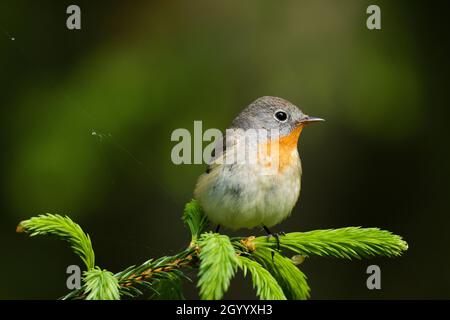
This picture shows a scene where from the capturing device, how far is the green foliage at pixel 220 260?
243 cm

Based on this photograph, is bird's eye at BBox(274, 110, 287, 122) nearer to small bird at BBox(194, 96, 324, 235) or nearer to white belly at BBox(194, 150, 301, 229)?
small bird at BBox(194, 96, 324, 235)

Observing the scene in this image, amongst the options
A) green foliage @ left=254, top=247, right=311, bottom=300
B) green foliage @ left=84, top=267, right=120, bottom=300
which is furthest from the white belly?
green foliage @ left=84, top=267, right=120, bottom=300

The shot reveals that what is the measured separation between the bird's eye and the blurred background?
2.73 feet

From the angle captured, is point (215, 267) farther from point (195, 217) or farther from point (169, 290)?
point (195, 217)

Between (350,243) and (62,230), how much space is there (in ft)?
4.27

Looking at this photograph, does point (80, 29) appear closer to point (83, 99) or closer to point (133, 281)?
point (83, 99)

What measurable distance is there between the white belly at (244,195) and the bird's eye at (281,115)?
18.6 inches

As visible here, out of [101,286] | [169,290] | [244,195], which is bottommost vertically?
[169,290]

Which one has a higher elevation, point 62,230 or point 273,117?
point 273,117

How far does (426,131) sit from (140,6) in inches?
106

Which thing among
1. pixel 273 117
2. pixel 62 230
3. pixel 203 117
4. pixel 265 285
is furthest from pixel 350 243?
pixel 203 117

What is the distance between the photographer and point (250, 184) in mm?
3586

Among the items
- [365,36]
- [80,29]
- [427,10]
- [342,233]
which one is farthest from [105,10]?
[342,233]

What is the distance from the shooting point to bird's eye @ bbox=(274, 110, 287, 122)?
13.4 ft
